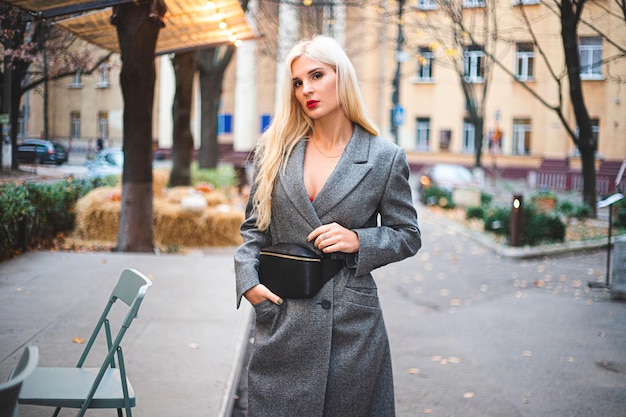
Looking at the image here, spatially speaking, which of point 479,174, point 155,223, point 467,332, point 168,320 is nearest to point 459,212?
point 479,174

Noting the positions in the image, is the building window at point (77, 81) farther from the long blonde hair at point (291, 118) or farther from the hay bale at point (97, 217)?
the long blonde hair at point (291, 118)

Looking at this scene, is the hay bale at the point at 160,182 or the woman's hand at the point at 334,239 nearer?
the woman's hand at the point at 334,239

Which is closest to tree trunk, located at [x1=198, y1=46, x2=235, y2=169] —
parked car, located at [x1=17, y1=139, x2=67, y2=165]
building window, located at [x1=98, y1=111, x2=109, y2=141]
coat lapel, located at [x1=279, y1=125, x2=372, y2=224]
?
building window, located at [x1=98, y1=111, x2=109, y2=141]

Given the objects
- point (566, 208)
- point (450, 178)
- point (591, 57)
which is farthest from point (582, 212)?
point (450, 178)

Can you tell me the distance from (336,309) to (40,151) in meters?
4.56

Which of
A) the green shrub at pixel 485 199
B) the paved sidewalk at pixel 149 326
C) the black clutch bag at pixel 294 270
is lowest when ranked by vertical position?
the paved sidewalk at pixel 149 326

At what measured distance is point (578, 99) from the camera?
13117mm

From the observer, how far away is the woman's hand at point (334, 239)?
2873mm

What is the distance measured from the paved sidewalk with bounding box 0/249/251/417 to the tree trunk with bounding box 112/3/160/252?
1.49 meters

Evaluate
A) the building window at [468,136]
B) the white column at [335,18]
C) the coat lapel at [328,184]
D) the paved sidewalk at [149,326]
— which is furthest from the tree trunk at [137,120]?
the building window at [468,136]

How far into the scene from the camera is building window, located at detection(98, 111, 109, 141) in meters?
9.40

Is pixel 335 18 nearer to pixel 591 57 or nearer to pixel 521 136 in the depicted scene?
pixel 591 57

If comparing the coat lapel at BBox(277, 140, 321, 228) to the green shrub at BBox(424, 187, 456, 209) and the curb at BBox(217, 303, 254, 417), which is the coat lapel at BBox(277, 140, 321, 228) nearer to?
the curb at BBox(217, 303, 254, 417)

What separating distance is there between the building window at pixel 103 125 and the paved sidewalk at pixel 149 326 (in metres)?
1.54
